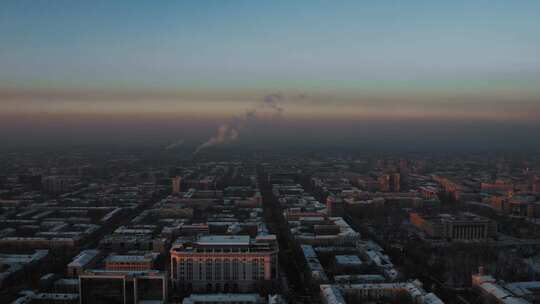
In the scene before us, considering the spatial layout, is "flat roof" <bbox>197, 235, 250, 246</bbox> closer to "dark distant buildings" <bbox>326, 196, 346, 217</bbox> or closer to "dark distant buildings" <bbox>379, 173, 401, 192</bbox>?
"dark distant buildings" <bbox>326, 196, 346, 217</bbox>

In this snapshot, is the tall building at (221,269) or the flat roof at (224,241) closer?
the tall building at (221,269)

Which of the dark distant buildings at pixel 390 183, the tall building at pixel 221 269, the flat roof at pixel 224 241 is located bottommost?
the dark distant buildings at pixel 390 183

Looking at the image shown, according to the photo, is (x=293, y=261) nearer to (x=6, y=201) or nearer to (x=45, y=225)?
(x=45, y=225)

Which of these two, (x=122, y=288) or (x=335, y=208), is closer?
(x=122, y=288)

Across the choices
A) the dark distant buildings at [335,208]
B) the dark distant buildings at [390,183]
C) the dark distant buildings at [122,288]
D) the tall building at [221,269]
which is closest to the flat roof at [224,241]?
the tall building at [221,269]

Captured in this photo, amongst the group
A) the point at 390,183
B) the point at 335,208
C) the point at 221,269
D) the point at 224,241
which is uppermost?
the point at 224,241

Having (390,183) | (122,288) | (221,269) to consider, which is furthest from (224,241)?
(390,183)

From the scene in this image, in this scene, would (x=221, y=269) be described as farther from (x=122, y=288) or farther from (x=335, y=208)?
(x=335, y=208)

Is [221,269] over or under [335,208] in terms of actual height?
over

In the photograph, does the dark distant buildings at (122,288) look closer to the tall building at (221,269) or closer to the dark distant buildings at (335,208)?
the tall building at (221,269)

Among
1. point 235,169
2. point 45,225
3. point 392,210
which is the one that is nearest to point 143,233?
point 45,225

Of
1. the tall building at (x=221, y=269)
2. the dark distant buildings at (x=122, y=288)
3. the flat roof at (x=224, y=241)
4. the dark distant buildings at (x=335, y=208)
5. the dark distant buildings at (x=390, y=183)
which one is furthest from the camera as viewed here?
the dark distant buildings at (x=390, y=183)
